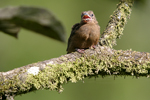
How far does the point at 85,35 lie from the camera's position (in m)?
3.21

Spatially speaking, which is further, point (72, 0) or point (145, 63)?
point (72, 0)

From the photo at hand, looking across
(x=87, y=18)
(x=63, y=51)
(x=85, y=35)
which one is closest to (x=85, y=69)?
(x=85, y=35)

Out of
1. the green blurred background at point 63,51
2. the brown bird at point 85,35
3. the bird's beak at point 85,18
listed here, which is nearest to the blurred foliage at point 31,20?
the brown bird at point 85,35

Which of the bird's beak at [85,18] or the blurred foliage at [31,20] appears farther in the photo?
the bird's beak at [85,18]

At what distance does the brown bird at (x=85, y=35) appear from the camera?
3111 mm

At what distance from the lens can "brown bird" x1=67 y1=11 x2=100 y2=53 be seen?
311 cm

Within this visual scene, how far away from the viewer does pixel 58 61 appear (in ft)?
7.81

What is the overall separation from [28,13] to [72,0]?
553cm

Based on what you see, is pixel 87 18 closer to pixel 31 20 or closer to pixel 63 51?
pixel 31 20

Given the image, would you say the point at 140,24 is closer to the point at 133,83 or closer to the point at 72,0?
the point at 133,83

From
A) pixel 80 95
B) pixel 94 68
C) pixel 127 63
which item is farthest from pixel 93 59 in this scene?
pixel 80 95

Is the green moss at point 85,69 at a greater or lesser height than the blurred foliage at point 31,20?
lesser

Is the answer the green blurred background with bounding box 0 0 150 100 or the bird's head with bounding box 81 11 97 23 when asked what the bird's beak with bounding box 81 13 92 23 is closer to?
the bird's head with bounding box 81 11 97 23

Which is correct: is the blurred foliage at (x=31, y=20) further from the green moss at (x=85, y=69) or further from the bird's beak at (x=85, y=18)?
the bird's beak at (x=85, y=18)
